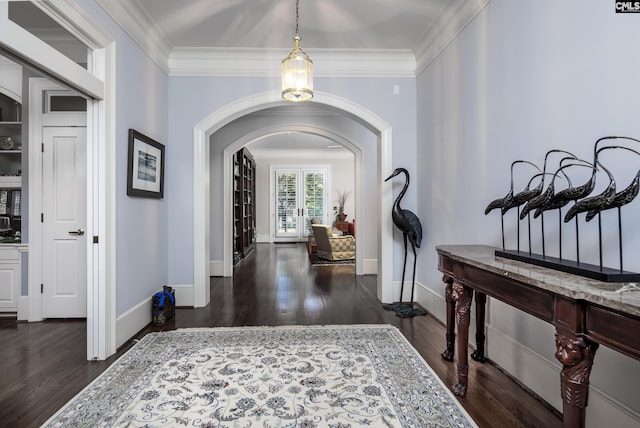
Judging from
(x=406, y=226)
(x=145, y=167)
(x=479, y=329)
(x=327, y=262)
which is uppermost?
(x=145, y=167)

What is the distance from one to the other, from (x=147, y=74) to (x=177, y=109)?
2.01 feet

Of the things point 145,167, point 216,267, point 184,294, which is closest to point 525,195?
point 145,167

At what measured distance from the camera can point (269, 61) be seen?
419 centimetres

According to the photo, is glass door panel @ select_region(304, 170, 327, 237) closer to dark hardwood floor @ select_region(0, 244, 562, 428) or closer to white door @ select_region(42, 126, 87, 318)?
dark hardwood floor @ select_region(0, 244, 562, 428)

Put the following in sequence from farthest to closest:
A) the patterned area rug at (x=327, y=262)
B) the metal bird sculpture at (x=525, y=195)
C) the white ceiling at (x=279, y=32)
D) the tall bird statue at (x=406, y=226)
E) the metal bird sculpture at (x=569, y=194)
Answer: the patterned area rug at (x=327, y=262) < the tall bird statue at (x=406, y=226) < the white ceiling at (x=279, y=32) < the metal bird sculpture at (x=525, y=195) < the metal bird sculpture at (x=569, y=194)

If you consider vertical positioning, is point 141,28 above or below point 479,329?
above

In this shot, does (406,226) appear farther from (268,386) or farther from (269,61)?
(269,61)

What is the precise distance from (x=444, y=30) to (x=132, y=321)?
4.01m

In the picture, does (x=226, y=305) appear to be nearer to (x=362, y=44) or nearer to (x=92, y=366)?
(x=92, y=366)

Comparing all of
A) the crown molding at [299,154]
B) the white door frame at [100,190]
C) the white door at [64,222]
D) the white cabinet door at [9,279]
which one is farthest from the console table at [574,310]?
the crown molding at [299,154]

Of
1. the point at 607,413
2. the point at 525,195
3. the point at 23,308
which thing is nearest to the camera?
the point at 607,413

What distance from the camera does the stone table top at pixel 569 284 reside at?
1.07m

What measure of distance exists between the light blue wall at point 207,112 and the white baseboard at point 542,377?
2.10 metres

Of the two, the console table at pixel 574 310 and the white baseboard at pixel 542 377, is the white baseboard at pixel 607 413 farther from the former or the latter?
the console table at pixel 574 310
